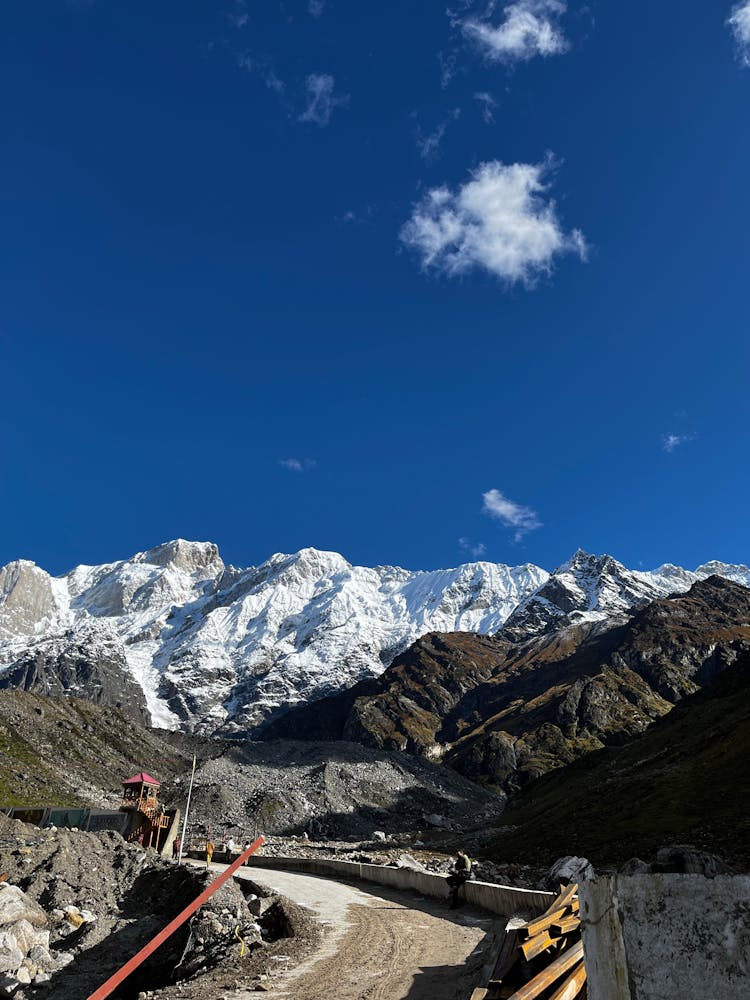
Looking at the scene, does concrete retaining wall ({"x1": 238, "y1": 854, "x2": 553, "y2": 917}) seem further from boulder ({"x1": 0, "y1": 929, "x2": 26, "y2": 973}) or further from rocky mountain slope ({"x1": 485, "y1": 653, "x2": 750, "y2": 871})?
boulder ({"x1": 0, "y1": 929, "x2": 26, "y2": 973})

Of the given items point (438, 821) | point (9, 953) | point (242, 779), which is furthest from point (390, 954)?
point (438, 821)

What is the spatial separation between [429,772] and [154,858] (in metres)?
110

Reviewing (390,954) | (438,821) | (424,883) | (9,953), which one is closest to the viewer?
(390,954)

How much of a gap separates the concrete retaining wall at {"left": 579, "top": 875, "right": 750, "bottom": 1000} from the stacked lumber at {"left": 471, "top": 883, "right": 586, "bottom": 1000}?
7.22 m

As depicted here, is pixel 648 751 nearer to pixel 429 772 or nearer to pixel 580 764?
pixel 580 764

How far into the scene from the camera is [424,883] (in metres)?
34.2

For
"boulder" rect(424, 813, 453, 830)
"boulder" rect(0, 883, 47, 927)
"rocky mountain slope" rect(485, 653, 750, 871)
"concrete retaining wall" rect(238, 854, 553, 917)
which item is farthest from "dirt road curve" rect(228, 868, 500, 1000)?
"boulder" rect(424, 813, 453, 830)

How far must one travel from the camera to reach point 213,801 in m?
100

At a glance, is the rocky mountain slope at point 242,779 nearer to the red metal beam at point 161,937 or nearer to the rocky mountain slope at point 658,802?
the rocky mountain slope at point 658,802

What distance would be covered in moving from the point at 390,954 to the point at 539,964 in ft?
27.0

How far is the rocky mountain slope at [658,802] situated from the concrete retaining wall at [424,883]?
1376 centimetres

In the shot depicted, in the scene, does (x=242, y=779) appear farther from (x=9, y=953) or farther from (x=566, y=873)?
(x=9, y=953)

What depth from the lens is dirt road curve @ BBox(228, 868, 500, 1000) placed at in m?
14.9

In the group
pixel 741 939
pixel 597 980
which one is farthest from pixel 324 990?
pixel 741 939
